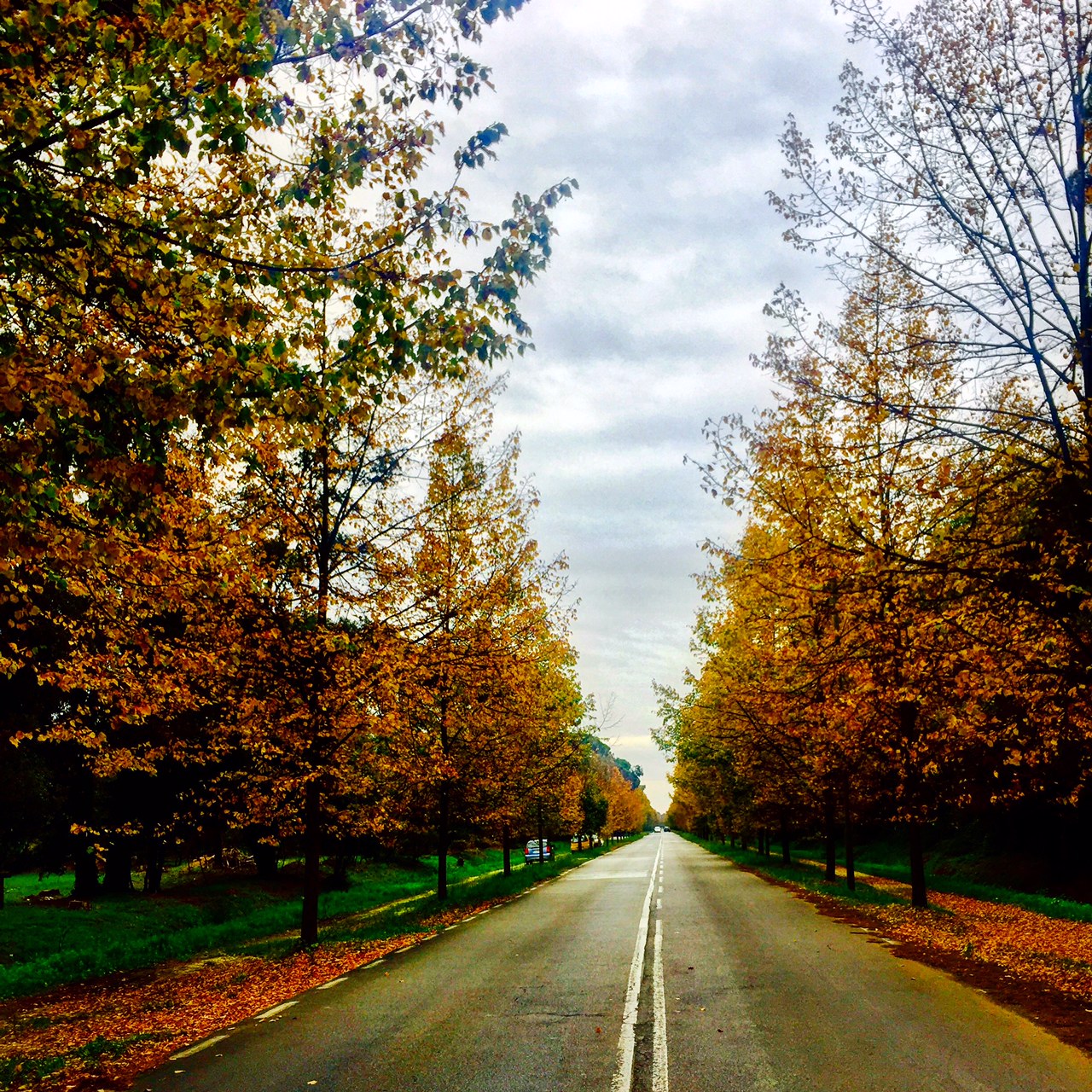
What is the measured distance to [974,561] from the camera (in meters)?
9.52

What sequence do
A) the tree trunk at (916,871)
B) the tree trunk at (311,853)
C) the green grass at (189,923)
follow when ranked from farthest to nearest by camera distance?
the tree trunk at (916,871) < the green grass at (189,923) < the tree trunk at (311,853)

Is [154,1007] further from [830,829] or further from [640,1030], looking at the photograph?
[830,829]

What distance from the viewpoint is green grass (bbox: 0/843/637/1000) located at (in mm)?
14560

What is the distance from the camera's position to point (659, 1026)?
24.9 ft

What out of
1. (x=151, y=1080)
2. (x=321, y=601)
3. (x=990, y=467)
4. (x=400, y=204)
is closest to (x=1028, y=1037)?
(x=990, y=467)

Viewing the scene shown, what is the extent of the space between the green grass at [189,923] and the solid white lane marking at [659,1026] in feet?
17.9

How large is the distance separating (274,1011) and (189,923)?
52.8 feet

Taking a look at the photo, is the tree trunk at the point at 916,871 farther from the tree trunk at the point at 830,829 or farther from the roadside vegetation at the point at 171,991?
the roadside vegetation at the point at 171,991

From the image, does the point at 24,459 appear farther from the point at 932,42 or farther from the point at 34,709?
the point at 34,709

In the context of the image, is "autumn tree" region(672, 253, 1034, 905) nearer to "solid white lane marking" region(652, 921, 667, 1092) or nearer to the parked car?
"solid white lane marking" region(652, 921, 667, 1092)

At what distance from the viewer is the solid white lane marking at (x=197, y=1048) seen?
7.15 m

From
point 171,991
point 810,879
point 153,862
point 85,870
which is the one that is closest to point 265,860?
point 153,862

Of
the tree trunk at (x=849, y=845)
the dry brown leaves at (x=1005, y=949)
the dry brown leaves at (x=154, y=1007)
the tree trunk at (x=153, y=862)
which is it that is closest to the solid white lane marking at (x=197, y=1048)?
the dry brown leaves at (x=154, y=1007)

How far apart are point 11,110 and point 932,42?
9598 millimetres
